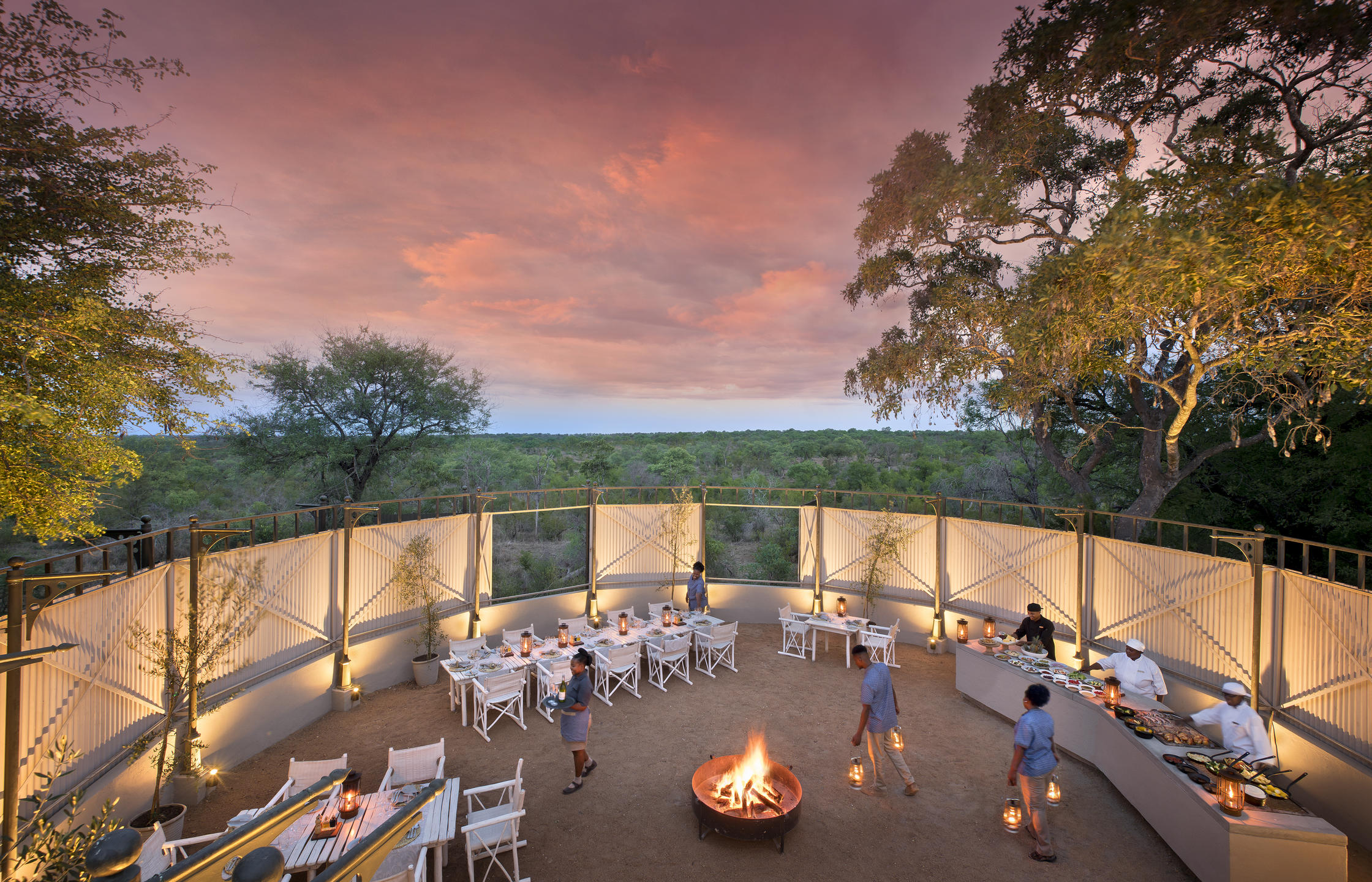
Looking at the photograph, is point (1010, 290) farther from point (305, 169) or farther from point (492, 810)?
point (305, 169)

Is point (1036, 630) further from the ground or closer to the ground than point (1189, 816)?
further from the ground

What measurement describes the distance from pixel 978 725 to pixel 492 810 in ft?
23.5

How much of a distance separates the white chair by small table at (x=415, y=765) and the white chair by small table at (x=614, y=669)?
12.0 ft

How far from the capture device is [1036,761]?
5602 mm

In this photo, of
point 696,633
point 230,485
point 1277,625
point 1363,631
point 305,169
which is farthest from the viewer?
point 230,485

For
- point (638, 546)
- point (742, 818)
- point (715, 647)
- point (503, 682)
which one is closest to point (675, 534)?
point (638, 546)

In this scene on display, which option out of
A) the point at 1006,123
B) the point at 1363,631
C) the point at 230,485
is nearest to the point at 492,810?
the point at 1363,631

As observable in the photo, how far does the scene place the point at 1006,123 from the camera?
1268 cm

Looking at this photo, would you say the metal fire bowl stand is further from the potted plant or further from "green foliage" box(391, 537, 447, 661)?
"green foliage" box(391, 537, 447, 661)

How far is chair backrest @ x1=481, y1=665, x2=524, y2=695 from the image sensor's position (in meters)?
8.05

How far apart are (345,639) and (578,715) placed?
16.2 ft

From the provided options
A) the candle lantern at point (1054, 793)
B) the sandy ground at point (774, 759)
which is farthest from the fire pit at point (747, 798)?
the candle lantern at point (1054, 793)

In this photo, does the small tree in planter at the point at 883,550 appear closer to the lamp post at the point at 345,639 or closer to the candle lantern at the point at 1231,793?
the candle lantern at the point at 1231,793

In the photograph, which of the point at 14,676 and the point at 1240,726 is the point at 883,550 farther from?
the point at 14,676
